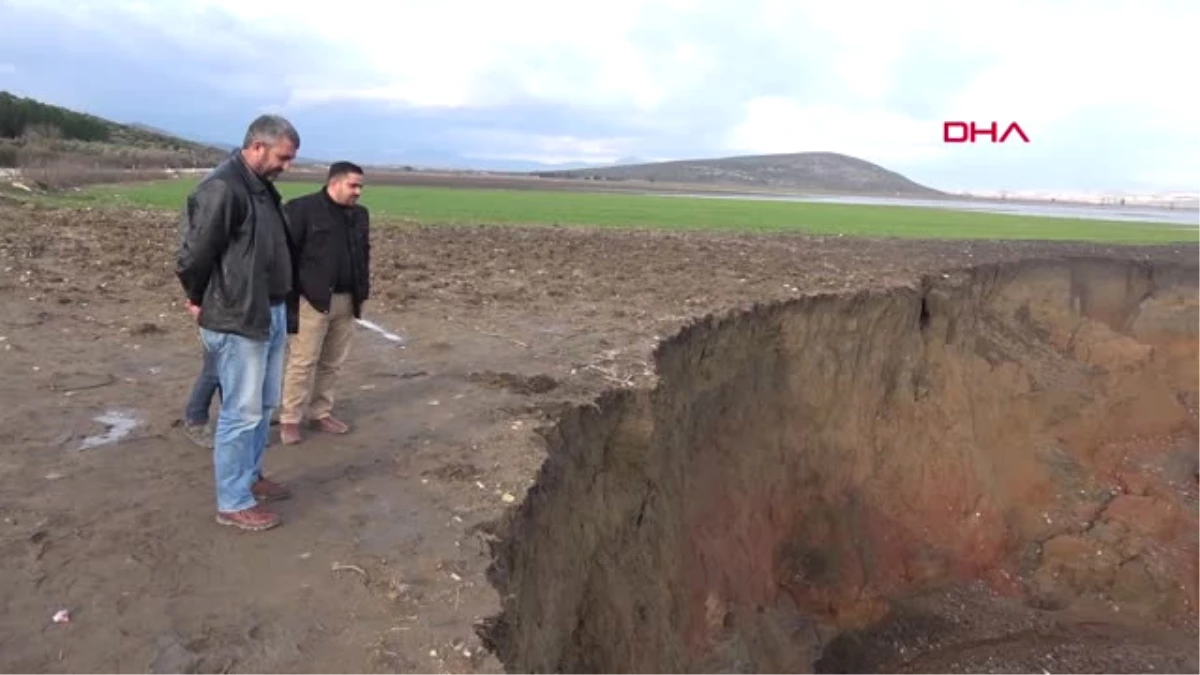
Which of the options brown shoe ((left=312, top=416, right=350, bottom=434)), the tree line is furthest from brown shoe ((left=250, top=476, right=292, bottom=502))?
the tree line

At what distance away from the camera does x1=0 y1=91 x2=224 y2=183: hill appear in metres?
37.8

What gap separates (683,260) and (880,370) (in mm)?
4550

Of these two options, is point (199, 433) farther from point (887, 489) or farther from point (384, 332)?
point (887, 489)

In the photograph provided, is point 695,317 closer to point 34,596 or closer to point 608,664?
point 608,664

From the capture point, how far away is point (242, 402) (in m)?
4.87

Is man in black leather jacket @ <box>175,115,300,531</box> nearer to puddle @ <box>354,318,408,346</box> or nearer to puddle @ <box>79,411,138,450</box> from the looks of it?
puddle @ <box>79,411,138,450</box>

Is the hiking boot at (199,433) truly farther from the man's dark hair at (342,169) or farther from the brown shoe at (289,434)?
the man's dark hair at (342,169)

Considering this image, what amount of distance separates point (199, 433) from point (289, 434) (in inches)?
23.6

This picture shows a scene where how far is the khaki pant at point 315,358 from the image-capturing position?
6.51 meters

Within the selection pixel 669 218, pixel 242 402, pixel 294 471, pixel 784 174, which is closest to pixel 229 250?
pixel 242 402

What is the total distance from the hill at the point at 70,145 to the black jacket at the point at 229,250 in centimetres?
2785

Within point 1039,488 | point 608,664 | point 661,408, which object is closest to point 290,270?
point 608,664

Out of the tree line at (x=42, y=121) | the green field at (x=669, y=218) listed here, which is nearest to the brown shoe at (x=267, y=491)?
the green field at (x=669, y=218)

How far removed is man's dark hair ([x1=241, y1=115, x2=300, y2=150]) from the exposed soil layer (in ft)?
8.35
